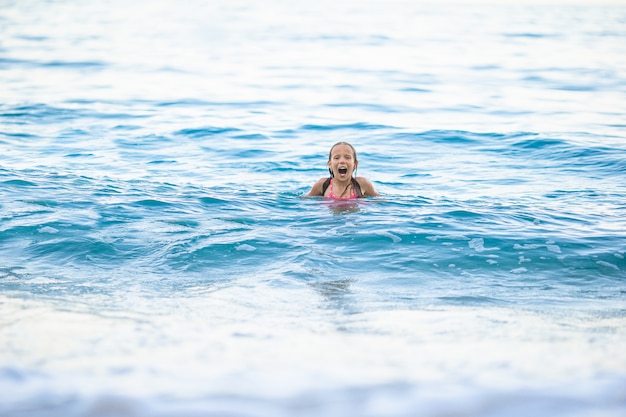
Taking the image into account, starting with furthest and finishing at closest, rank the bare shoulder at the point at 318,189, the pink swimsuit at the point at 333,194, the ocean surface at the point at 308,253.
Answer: the bare shoulder at the point at 318,189, the pink swimsuit at the point at 333,194, the ocean surface at the point at 308,253

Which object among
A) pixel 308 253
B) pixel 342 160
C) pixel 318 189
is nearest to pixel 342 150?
pixel 342 160

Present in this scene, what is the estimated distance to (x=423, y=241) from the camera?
8.18 meters

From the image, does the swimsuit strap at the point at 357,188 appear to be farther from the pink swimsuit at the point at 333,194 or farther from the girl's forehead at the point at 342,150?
the girl's forehead at the point at 342,150

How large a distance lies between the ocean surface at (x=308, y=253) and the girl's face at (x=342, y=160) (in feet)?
1.58

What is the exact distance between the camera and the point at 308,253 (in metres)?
7.70

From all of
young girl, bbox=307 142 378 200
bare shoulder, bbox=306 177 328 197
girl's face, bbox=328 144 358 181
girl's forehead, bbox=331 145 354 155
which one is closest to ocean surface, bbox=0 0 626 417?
bare shoulder, bbox=306 177 328 197

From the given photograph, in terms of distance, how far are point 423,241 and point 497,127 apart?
8.91 m

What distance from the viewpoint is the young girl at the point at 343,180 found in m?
9.51

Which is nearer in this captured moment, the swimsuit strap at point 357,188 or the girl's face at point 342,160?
the girl's face at point 342,160

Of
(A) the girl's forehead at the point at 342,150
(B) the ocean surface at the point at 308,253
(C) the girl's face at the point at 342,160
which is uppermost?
(A) the girl's forehead at the point at 342,150

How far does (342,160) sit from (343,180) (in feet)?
1.33

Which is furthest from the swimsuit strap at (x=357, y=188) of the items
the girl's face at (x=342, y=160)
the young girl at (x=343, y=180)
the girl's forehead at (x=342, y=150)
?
the girl's forehead at (x=342, y=150)

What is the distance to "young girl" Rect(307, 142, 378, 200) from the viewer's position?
951cm

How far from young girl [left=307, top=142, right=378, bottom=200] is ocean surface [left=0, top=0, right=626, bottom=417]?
0.30 meters
